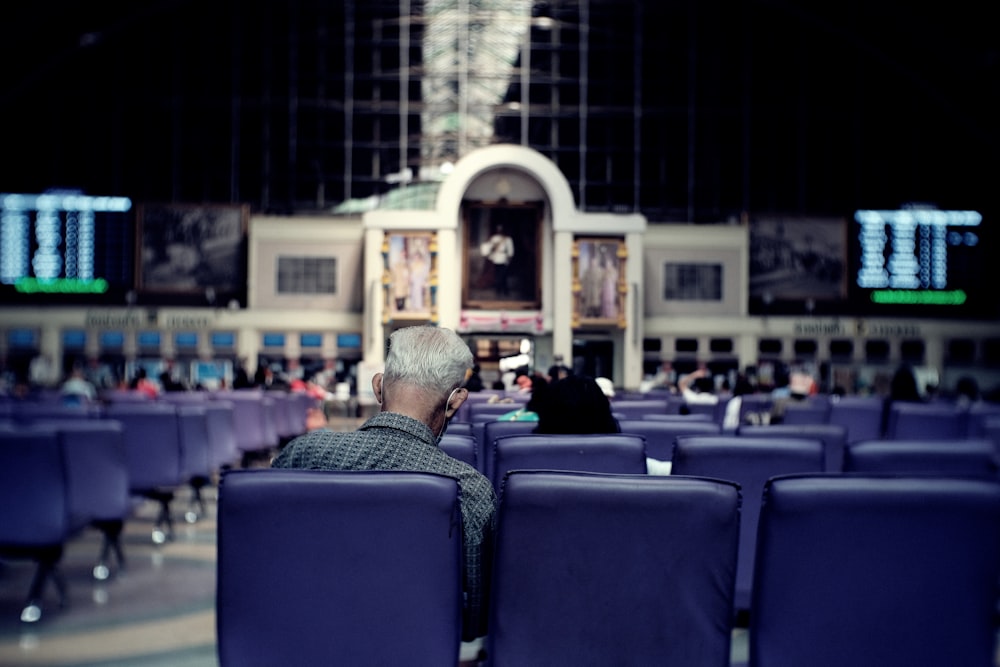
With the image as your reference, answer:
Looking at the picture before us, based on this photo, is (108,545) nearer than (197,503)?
Yes

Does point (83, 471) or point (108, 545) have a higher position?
point (83, 471)

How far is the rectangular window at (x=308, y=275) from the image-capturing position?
3647 centimetres

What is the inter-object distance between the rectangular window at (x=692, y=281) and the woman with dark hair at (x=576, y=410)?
3307 cm

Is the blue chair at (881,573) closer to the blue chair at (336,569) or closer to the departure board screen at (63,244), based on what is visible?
the blue chair at (336,569)

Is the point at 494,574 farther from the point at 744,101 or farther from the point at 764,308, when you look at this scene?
the point at 744,101

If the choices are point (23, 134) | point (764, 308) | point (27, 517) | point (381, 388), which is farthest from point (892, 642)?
point (23, 134)

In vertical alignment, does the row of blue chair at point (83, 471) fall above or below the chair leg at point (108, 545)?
above

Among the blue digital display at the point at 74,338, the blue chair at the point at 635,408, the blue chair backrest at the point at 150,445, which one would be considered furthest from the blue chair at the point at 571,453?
the blue digital display at the point at 74,338

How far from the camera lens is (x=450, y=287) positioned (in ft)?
109

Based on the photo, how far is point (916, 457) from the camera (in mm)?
3918

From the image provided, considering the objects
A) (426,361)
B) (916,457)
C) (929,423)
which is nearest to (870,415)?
(929,423)

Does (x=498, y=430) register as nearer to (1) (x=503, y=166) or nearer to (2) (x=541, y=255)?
(2) (x=541, y=255)

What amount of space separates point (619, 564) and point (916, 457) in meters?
2.26

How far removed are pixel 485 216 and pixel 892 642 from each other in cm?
3281
